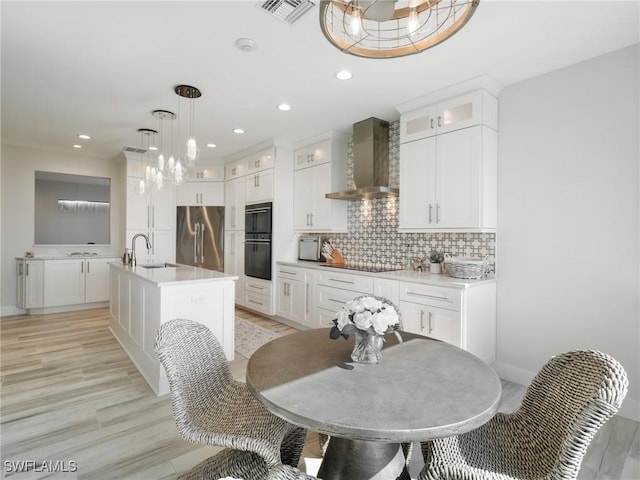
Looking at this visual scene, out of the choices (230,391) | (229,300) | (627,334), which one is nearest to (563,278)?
(627,334)

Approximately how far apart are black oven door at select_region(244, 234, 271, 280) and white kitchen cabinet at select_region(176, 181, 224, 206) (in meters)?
1.25

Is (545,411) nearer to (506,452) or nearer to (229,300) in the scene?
(506,452)

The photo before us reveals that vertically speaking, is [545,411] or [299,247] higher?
[299,247]

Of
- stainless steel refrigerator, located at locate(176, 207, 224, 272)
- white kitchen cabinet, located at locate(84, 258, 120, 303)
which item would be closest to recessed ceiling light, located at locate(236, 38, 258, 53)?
stainless steel refrigerator, located at locate(176, 207, 224, 272)

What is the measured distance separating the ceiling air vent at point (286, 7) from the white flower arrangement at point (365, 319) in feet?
5.77

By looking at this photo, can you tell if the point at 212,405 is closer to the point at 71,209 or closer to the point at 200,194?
the point at 200,194

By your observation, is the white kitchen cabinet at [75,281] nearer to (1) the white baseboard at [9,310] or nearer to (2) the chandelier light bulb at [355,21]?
(1) the white baseboard at [9,310]

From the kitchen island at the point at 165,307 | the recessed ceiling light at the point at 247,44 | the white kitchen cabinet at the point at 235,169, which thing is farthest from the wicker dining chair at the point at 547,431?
the white kitchen cabinet at the point at 235,169

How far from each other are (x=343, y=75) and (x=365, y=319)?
2.30 m

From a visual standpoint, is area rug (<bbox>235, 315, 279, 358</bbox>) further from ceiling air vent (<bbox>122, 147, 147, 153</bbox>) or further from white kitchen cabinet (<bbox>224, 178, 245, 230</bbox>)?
ceiling air vent (<bbox>122, 147, 147, 153</bbox>)

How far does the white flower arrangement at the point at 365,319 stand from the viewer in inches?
50.3

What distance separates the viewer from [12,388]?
2.70m

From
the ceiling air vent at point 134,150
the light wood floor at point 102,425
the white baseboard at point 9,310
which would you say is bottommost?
the light wood floor at point 102,425

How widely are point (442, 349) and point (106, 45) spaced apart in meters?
2.98
